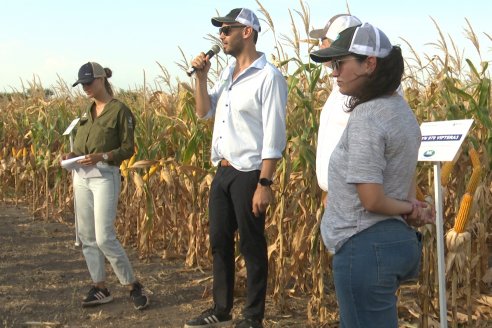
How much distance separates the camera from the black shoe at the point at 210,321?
448 cm

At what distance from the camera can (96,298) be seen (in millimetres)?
5285

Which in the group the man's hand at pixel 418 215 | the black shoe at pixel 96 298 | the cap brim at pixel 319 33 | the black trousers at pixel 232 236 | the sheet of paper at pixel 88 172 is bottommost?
the black shoe at pixel 96 298

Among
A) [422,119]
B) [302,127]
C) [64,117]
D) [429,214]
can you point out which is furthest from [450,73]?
[64,117]

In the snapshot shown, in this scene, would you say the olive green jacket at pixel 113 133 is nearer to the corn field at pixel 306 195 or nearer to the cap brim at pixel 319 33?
the corn field at pixel 306 195

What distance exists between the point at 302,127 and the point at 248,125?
81 cm

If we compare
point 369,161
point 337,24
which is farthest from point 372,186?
point 337,24

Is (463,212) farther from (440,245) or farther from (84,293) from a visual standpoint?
(84,293)

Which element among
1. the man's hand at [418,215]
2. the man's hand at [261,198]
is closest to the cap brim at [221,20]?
the man's hand at [261,198]

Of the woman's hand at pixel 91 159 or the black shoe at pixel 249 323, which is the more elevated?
the woman's hand at pixel 91 159

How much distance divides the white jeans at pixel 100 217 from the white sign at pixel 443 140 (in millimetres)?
2354

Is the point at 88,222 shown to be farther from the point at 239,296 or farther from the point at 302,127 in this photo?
the point at 302,127

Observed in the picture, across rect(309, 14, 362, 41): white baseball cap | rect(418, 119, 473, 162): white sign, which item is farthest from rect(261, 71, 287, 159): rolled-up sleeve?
rect(418, 119, 473, 162): white sign

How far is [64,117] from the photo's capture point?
32.1 feet

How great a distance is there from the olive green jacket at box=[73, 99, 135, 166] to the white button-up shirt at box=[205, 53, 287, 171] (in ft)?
3.23
